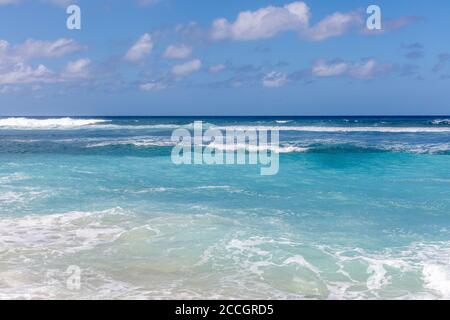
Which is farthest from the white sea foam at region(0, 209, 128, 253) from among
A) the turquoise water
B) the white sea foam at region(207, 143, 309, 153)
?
the white sea foam at region(207, 143, 309, 153)

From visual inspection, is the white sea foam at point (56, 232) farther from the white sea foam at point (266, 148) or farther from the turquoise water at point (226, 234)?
the white sea foam at point (266, 148)

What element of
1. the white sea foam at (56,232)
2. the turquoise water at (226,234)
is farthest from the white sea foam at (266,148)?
the white sea foam at (56,232)

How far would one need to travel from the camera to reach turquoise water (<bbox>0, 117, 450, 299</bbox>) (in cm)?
644

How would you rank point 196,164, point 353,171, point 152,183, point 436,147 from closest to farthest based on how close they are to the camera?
point 152,183
point 353,171
point 196,164
point 436,147

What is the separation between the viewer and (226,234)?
9047mm

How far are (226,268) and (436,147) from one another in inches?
964

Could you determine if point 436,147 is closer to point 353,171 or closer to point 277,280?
point 353,171

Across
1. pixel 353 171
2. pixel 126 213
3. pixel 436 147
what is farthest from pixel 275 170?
pixel 436 147

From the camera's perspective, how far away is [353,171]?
18.2 metres

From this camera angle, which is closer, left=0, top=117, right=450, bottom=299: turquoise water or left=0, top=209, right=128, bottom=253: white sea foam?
left=0, top=117, right=450, bottom=299: turquoise water

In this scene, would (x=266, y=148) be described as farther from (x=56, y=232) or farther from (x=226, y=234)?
(x=56, y=232)

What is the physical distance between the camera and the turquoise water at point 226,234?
6.44m

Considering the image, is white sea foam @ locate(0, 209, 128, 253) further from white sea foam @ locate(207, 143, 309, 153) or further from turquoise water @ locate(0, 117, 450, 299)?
white sea foam @ locate(207, 143, 309, 153)

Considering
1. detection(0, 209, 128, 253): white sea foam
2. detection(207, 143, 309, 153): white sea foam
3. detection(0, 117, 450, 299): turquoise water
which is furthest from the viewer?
detection(207, 143, 309, 153): white sea foam
